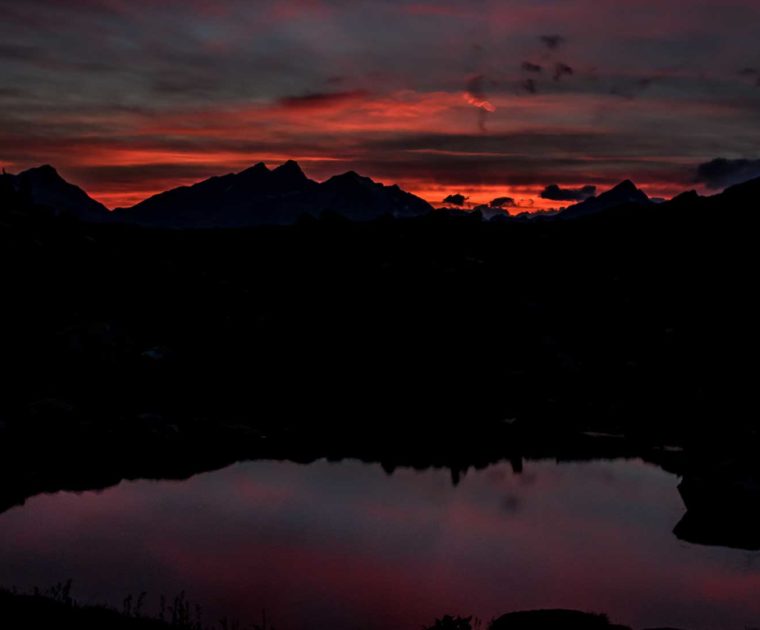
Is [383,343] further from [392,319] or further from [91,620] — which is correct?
[91,620]

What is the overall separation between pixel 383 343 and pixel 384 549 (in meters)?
52.2

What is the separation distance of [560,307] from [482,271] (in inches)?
437

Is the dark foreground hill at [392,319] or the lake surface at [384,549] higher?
the dark foreground hill at [392,319]

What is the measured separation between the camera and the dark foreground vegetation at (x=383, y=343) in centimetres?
5294

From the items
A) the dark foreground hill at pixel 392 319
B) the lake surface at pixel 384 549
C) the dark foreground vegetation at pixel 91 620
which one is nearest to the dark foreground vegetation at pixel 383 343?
the dark foreground hill at pixel 392 319

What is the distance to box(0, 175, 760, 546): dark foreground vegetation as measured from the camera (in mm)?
52938

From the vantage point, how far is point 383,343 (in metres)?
87.4

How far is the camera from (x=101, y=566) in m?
33.0

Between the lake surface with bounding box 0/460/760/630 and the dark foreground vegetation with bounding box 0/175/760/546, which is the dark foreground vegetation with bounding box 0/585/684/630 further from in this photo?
the dark foreground vegetation with bounding box 0/175/760/546

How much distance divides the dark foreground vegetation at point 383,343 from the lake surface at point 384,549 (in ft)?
9.81

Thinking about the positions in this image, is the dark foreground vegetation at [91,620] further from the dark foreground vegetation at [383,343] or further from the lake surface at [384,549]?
the dark foreground vegetation at [383,343]

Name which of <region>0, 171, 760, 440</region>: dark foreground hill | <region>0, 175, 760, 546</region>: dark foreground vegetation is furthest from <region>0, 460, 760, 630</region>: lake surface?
<region>0, 171, 760, 440</region>: dark foreground hill

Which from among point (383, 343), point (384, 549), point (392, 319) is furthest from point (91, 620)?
point (392, 319)

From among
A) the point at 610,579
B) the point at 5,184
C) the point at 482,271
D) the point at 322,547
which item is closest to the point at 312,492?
the point at 322,547
